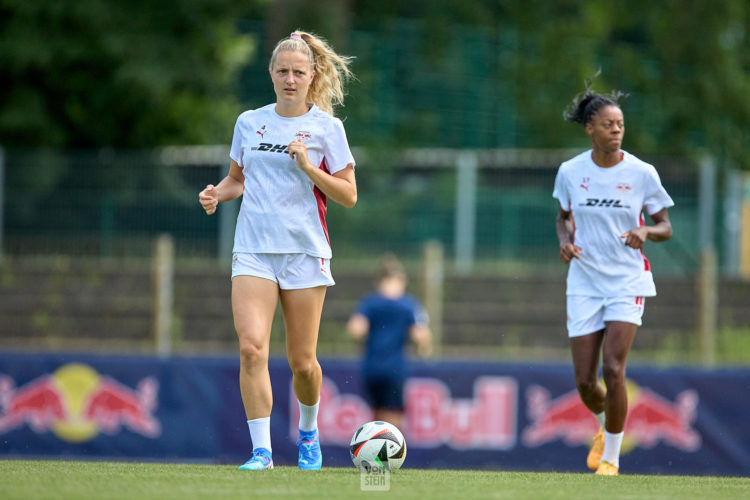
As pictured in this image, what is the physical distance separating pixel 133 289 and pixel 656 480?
10899 mm

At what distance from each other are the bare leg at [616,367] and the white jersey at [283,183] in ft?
6.71

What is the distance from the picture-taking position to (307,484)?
19.7 feet

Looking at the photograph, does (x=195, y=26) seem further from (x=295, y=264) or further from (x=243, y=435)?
(x=295, y=264)

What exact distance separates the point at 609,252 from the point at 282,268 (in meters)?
2.31

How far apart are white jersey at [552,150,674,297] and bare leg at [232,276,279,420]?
226 cm

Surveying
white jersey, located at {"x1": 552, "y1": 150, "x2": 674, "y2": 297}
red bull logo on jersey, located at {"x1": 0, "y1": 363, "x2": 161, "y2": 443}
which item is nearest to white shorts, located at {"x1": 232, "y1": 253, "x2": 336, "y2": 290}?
white jersey, located at {"x1": 552, "y1": 150, "x2": 674, "y2": 297}

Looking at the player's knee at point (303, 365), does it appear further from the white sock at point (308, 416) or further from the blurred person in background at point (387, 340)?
the blurred person in background at point (387, 340)

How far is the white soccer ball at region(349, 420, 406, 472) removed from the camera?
698 cm

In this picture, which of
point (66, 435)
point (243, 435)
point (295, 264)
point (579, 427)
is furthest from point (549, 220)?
point (295, 264)

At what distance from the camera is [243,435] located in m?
12.8

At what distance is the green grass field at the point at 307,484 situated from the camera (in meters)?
5.61

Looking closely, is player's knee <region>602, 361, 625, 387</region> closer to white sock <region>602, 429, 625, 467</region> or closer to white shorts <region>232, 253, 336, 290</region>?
white sock <region>602, 429, 625, 467</region>

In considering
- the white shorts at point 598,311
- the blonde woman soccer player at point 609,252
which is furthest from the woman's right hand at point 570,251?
the white shorts at point 598,311

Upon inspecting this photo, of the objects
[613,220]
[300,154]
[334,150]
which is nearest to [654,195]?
[613,220]
